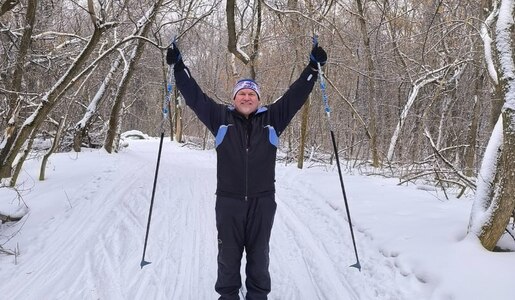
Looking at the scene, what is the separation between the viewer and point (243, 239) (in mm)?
3496

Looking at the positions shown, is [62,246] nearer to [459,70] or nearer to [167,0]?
[167,0]

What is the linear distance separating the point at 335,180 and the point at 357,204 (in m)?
2.23

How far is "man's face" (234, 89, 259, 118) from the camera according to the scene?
3551 mm

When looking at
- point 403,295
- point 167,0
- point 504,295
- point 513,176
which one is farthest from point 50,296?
point 167,0

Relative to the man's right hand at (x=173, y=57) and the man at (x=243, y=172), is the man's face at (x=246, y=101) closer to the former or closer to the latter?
the man at (x=243, y=172)

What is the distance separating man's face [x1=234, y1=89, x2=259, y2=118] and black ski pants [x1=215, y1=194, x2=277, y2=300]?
75 centimetres

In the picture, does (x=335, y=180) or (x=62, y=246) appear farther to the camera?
(x=335, y=180)

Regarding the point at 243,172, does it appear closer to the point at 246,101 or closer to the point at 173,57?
the point at 246,101

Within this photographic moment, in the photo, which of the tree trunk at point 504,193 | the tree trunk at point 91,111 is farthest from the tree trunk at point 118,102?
the tree trunk at point 504,193

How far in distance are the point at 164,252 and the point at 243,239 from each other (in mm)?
1957

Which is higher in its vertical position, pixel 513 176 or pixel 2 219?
pixel 513 176

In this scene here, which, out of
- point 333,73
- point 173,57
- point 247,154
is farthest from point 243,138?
point 333,73

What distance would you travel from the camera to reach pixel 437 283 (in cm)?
368

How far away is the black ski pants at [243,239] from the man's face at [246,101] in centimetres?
75
